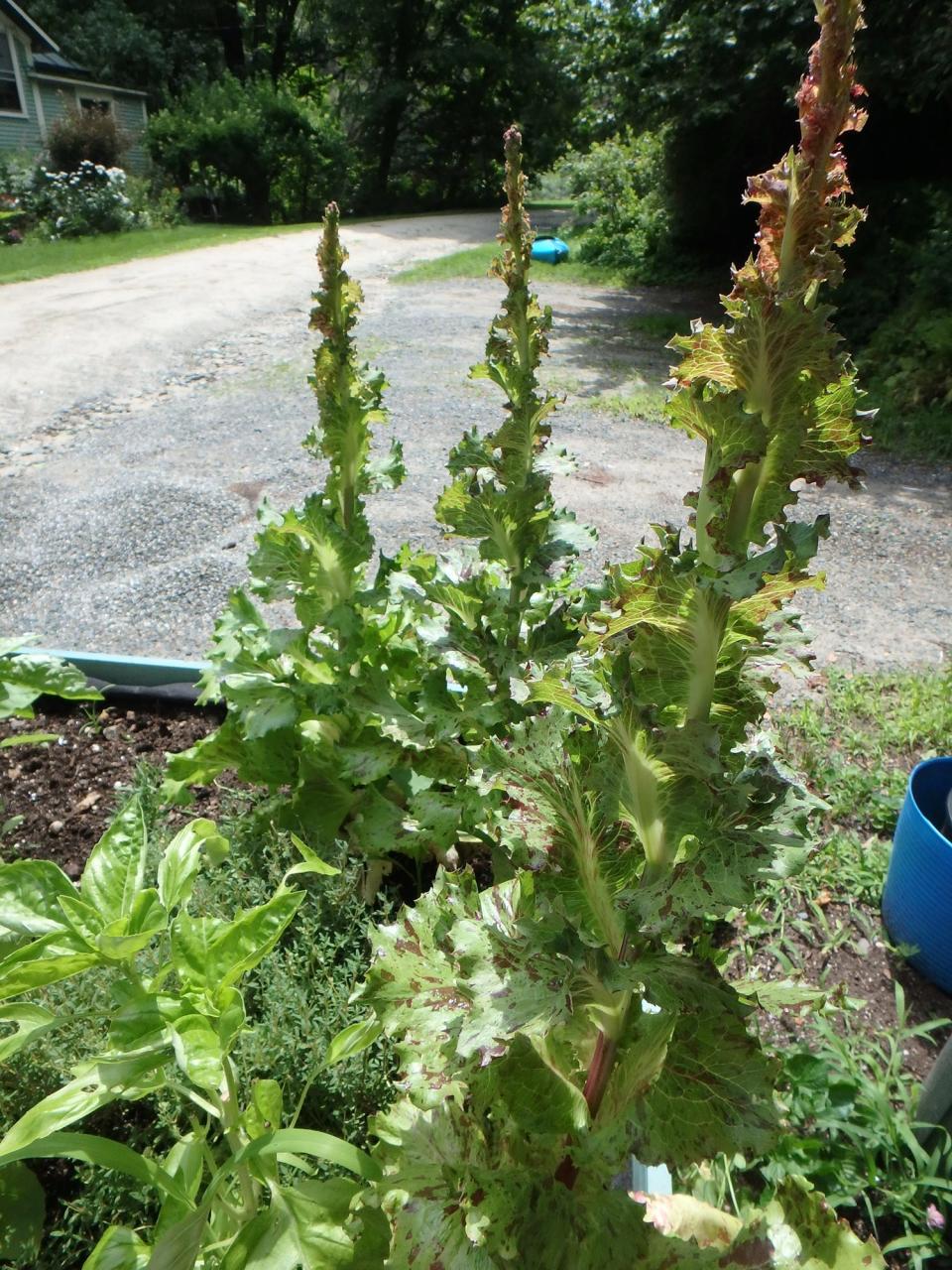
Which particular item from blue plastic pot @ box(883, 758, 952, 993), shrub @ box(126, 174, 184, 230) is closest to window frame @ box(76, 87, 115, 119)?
shrub @ box(126, 174, 184, 230)

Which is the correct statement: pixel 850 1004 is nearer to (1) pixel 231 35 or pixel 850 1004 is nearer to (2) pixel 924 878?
(2) pixel 924 878

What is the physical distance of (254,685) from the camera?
201 centimetres

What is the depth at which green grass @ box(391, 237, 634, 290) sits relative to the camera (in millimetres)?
12891

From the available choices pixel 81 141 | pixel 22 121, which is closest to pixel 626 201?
pixel 81 141

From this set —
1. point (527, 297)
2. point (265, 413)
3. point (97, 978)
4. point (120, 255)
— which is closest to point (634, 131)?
point (265, 413)

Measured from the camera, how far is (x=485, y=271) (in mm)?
13172

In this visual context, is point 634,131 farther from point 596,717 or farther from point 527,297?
point 596,717

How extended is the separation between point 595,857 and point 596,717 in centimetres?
20

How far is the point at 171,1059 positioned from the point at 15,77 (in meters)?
28.2

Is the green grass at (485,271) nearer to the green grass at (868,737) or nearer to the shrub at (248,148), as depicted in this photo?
the shrub at (248,148)

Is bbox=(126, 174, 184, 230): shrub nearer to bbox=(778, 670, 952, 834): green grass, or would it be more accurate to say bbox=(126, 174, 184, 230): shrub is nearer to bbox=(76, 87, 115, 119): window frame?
bbox=(76, 87, 115, 119): window frame

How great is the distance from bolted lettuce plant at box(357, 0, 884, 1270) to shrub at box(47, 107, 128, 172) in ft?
73.3

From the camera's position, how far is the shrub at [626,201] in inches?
568

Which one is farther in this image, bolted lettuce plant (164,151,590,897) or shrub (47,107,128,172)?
shrub (47,107,128,172)
